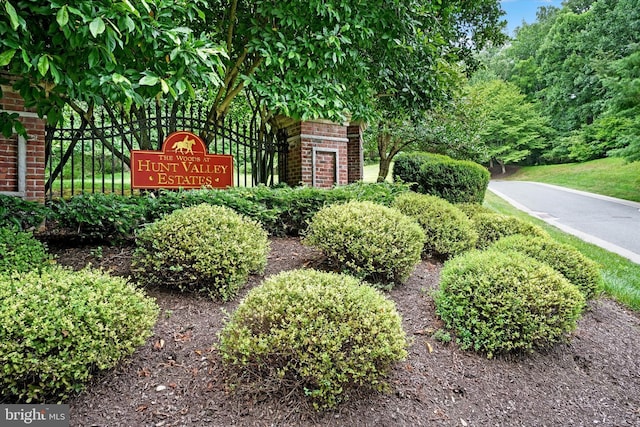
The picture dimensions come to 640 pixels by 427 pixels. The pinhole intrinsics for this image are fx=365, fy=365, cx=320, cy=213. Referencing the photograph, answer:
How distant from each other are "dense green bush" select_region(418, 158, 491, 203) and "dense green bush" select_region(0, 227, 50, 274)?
228 inches

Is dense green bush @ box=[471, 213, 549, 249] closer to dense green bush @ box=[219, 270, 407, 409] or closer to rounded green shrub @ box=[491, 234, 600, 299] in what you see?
rounded green shrub @ box=[491, 234, 600, 299]

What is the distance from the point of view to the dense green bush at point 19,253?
235cm

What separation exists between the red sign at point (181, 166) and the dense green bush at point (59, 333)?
254 centimetres

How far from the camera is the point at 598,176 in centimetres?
1892

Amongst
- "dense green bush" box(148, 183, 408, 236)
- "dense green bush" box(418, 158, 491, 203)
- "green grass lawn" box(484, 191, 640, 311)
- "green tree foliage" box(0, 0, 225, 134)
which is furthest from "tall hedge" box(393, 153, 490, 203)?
"green tree foliage" box(0, 0, 225, 134)

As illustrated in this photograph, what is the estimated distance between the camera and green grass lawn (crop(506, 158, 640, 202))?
50.7 feet

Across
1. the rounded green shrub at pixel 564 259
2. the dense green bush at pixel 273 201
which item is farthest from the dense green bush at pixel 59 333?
the rounded green shrub at pixel 564 259

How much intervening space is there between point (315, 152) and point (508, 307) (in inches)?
157

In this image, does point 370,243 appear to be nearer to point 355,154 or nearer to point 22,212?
point 22,212

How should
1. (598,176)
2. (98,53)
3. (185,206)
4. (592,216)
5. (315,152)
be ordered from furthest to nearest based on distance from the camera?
1. (598,176)
2. (592,216)
3. (315,152)
4. (185,206)
5. (98,53)

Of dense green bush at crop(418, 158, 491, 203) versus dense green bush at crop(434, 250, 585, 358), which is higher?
dense green bush at crop(418, 158, 491, 203)

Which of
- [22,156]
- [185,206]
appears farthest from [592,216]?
[22,156]

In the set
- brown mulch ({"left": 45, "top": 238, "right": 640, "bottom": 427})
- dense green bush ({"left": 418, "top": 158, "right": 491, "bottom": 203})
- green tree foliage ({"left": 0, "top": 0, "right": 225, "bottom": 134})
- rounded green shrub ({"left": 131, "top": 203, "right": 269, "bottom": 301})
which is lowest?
brown mulch ({"left": 45, "top": 238, "right": 640, "bottom": 427})

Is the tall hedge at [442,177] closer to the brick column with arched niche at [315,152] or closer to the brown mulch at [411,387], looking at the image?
the brick column with arched niche at [315,152]
